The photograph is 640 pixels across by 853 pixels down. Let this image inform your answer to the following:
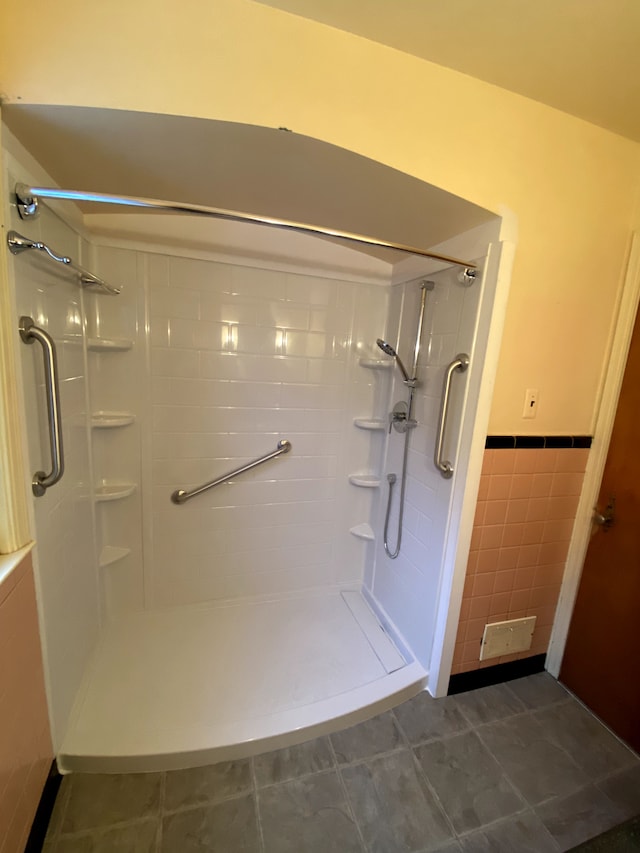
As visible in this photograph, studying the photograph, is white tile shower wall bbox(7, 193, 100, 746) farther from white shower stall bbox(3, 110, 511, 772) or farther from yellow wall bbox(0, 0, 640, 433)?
yellow wall bbox(0, 0, 640, 433)

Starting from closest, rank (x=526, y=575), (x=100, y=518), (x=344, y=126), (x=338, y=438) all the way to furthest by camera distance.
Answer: (x=344, y=126) < (x=526, y=575) < (x=100, y=518) < (x=338, y=438)

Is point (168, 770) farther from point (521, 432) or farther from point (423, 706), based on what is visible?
point (521, 432)

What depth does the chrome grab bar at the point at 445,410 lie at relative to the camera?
139cm

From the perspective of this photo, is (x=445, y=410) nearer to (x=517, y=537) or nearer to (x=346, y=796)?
(x=517, y=537)

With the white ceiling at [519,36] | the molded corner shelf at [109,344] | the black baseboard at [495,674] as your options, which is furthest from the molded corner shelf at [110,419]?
the black baseboard at [495,674]

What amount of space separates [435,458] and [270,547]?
1106 millimetres

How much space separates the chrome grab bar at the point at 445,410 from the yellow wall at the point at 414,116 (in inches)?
6.0

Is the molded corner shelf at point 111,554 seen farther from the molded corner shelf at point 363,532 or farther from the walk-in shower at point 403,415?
the walk-in shower at point 403,415

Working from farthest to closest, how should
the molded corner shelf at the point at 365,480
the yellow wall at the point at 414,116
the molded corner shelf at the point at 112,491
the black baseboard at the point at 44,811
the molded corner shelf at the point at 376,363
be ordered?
the molded corner shelf at the point at 365,480, the molded corner shelf at the point at 376,363, the molded corner shelf at the point at 112,491, the black baseboard at the point at 44,811, the yellow wall at the point at 414,116

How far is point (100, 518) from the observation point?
1.74 metres

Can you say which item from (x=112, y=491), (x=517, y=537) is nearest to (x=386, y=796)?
(x=517, y=537)

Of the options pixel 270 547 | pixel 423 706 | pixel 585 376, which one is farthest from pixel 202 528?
pixel 585 376

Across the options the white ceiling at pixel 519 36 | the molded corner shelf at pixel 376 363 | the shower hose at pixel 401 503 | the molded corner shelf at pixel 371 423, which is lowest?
the shower hose at pixel 401 503

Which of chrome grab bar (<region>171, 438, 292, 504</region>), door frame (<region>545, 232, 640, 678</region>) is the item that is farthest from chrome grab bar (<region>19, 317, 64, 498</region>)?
door frame (<region>545, 232, 640, 678</region>)
